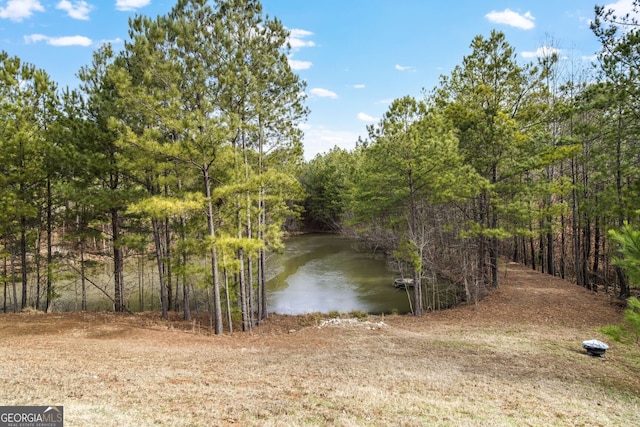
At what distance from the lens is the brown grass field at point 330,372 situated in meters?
4.85

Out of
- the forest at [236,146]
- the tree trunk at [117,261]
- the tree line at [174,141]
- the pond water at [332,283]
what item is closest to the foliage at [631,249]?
the forest at [236,146]

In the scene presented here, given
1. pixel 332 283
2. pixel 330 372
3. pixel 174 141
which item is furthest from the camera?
pixel 332 283

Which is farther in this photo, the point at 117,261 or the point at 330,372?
the point at 117,261

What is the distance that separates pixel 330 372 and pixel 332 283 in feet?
53.1

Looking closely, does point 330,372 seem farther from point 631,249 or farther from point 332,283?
point 332,283

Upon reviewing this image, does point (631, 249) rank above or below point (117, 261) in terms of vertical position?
above

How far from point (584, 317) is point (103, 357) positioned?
1376 centimetres

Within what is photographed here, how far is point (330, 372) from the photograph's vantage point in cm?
705

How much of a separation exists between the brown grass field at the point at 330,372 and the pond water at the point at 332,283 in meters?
5.28

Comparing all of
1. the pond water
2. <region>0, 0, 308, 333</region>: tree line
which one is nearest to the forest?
<region>0, 0, 308, 333</region>: tree line

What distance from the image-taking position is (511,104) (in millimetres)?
14930

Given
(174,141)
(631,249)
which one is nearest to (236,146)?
(174,141)

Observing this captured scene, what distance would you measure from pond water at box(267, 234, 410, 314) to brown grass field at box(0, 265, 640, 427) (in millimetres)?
5282

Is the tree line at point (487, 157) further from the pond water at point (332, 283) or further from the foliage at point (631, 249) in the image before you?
the foliage at point (631, 249)
